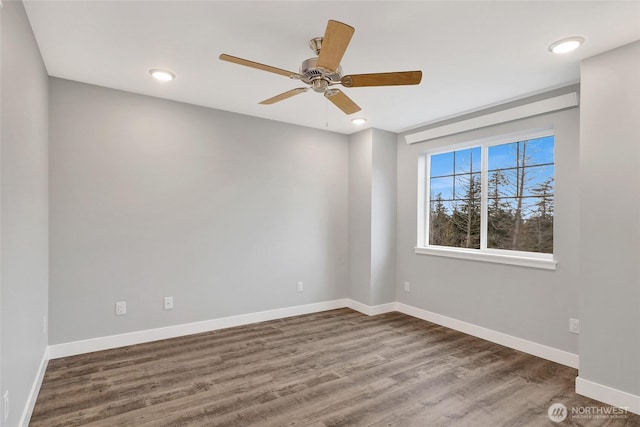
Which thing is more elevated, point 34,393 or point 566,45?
point 566,45

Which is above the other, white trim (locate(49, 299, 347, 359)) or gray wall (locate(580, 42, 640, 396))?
gray wall (locate(580, 42, 640, 396))

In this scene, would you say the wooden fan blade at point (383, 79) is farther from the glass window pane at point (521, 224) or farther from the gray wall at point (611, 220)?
the glass window pane at point (521, 224)

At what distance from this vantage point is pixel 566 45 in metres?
2.23

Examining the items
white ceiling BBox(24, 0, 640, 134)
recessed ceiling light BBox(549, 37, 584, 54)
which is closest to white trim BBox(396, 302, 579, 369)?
white ceiling BBox(24, 0, 640, 134)

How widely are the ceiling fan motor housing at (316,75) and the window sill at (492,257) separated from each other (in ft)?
8.02

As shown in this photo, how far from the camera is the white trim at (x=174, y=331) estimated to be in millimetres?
2985

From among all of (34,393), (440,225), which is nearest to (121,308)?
(34,393)

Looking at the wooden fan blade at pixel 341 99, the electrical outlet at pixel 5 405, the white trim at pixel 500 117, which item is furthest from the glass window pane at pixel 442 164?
the electrical outlet at pixel 5 405

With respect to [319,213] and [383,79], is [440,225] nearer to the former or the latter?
[319,213]

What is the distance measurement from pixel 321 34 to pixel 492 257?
8.80ft

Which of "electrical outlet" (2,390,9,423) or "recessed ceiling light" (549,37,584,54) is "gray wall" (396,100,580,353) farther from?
"electrical outlet" (2,390,9,423)

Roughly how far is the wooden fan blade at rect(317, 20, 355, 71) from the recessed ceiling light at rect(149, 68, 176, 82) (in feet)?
4.95

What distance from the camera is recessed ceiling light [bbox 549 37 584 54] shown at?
2.17 m

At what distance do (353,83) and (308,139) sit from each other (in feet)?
7.89
